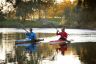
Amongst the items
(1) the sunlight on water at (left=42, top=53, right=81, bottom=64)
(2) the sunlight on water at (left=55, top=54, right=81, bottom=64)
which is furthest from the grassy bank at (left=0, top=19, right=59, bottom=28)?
(2) the sunlight on water at (left=55, top=54, right=81, bottom=64)

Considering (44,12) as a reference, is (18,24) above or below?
below

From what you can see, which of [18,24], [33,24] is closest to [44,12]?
[33,24]

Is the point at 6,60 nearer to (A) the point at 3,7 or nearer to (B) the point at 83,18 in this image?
(B) the point at 83,18

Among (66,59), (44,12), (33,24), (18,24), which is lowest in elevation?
(33,24)

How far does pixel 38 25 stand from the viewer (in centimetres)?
5428

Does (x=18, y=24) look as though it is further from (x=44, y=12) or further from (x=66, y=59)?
(x=66, y=59)

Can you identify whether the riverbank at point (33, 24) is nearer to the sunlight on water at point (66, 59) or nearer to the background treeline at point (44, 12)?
the background treeline at point (44, 12)

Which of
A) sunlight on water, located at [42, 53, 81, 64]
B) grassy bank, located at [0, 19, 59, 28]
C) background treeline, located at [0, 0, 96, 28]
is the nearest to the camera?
sunlight on water, located at [42, 53, 81, 64]

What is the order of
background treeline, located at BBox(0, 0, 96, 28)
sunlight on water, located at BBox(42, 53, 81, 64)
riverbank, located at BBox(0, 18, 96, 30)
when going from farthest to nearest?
1. background treeline, located at BBox(0, 0, 96, 28)
2. riverbank, located at BBox(0, 18, 96, 30)
3. sunlight on water, located at BBox(42, 53, 81, 64)

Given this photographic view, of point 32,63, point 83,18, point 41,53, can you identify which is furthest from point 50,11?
point 32,63

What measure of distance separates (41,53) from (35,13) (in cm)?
4057

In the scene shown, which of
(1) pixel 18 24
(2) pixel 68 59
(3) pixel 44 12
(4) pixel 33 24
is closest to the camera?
(2) pixel 68 59

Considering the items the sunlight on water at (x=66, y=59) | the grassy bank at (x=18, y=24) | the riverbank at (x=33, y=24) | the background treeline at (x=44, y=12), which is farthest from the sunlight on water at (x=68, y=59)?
the background treeline at (x=44, y=12)

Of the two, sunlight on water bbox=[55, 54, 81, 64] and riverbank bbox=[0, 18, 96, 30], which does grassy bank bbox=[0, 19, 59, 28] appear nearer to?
riverbank bbox=[0, 18, 96, 30]
